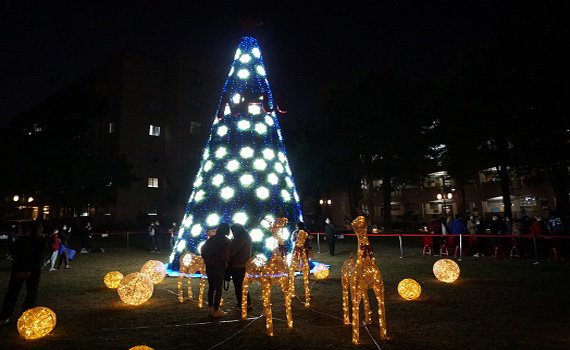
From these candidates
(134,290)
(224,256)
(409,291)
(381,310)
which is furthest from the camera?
(409,291)

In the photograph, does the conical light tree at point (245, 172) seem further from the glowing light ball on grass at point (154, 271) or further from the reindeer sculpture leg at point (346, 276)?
the reindeer sculpture leg at point (346, 276)

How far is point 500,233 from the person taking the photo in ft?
48.4

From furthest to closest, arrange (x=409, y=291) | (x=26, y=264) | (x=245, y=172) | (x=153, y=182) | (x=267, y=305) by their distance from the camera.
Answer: (x=153, y=182) → (x=245, y=172) → (x=409, y=291) → (x=26, y=264) → (x=267, y=305)

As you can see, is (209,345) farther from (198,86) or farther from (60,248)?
(198,86)

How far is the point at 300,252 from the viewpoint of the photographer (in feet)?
25.5

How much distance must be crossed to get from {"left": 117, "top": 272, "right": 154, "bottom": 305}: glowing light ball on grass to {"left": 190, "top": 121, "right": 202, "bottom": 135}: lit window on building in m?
34.1

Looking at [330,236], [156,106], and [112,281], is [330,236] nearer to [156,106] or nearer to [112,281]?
[112,281]

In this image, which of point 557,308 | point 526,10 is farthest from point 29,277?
point 526,10

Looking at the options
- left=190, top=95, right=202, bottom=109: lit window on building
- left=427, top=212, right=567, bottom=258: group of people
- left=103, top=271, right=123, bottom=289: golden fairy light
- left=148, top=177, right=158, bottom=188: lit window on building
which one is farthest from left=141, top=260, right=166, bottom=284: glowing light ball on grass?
left=190, top=95, right=202, bottom=109: lit window on building

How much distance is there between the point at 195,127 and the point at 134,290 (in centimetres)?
3461

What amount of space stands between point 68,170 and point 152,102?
1322 centimetres

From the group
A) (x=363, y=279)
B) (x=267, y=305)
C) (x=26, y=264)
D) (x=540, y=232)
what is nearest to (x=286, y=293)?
(x=267, y=305)

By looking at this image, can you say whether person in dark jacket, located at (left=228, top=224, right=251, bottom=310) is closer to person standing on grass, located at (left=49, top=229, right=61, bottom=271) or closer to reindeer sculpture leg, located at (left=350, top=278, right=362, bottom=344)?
reindeer sculpture leg, located at (left=350, top=278, right=362, bottom=344)

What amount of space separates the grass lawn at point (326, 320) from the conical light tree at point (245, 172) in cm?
174
